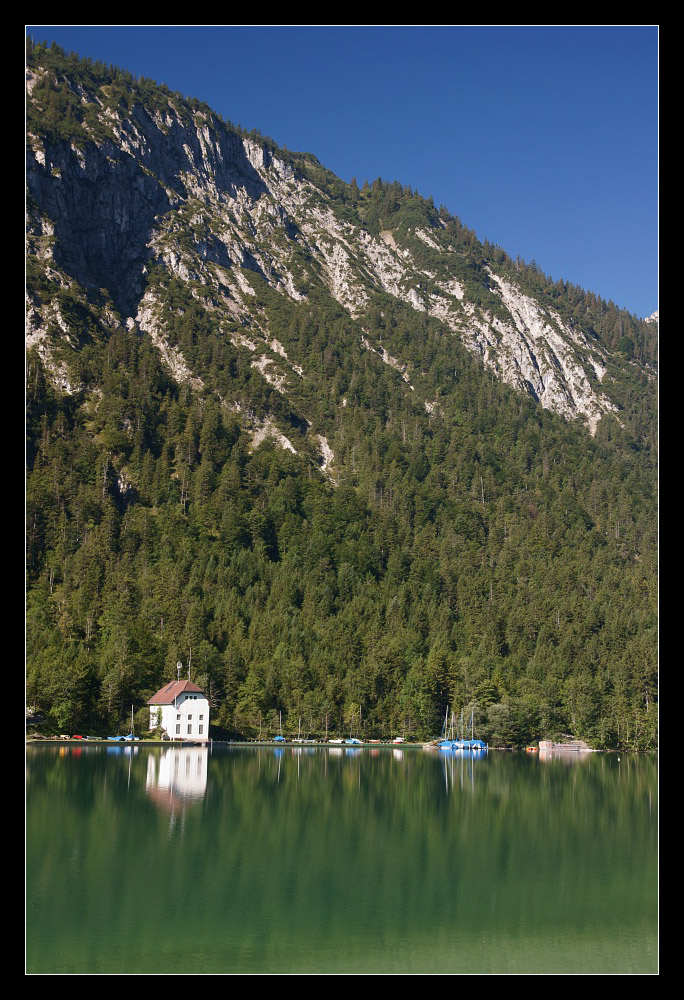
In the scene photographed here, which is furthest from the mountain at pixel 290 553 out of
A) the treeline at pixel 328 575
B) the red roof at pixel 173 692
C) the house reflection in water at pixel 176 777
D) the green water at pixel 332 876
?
the green water at pixel 332 876

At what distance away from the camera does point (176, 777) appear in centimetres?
6306

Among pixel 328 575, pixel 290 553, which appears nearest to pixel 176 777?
pixel 328 575

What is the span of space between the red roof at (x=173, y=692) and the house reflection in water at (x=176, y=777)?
8.32 meters

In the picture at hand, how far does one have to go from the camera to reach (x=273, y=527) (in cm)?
16125

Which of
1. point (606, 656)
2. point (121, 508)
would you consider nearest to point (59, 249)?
point (121, 508)

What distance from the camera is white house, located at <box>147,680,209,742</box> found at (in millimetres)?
97562

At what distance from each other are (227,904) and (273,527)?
132698mm

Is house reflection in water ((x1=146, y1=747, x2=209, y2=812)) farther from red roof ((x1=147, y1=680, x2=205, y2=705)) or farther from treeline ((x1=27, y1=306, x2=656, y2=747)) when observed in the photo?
treeline ((x1=27, y1=306, x2=656, y2=747))

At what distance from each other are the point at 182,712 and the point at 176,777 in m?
35.4

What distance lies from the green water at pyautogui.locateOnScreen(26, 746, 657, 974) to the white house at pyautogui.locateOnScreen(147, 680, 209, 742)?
1365 inches

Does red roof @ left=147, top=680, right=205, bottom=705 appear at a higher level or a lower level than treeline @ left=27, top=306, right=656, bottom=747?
lower

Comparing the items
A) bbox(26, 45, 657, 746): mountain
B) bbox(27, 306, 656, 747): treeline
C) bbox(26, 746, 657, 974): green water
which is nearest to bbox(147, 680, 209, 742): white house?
bbox(27, 306, 656, 747): treeline

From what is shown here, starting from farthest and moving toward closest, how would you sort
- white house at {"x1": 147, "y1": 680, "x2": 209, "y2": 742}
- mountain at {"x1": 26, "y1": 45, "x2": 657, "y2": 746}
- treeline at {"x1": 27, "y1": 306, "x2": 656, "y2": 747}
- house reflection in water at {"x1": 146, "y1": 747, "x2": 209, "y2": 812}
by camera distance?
mountain at {"x1": 26, "y1": 45, "x2": 657, "y2": 746}, treeline at {"x1": 27, "y1": 306, "x2": 656, "y2": 747}, white house at {"x1": 147, "y1": 680, "x2": 209, "y2": 742}, house reflection in water at {"x1": 146, "y1": 747, "x2": 209, "y2": 812}
